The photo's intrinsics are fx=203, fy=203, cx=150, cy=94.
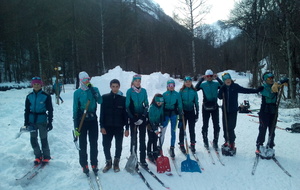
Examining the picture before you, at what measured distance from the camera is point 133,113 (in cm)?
457

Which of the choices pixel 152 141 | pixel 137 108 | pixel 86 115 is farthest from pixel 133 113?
pixel 86 115

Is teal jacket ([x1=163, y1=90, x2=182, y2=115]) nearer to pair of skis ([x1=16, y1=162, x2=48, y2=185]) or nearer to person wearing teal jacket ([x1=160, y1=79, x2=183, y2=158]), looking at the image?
person wearing teal jacket ([x1=160, y1=79, x2=183, y2=158])

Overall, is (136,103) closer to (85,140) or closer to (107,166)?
(85,140)

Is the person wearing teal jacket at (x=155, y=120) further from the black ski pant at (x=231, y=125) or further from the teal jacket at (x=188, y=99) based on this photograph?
the black ski pant at (x=231, y=125)

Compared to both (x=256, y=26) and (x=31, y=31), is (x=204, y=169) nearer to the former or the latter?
(x=256, y=26)

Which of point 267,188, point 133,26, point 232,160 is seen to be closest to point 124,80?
point 133,26

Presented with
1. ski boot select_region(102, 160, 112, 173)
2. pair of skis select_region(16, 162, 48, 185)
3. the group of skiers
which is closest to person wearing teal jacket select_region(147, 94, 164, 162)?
the group of skiers

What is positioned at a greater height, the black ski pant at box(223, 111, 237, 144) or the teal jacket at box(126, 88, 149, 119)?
the teal jacket at box(126, 88, 149, 119)

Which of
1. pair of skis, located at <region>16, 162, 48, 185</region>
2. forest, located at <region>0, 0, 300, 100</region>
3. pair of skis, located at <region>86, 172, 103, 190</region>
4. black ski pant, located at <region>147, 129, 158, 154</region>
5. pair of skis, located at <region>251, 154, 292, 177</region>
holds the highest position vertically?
forest, located at <region>0, 0, 300, 100</region>

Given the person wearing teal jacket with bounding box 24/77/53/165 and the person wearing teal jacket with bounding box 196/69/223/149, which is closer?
the person wearing teal jacket with bounding box 24/77/53/165

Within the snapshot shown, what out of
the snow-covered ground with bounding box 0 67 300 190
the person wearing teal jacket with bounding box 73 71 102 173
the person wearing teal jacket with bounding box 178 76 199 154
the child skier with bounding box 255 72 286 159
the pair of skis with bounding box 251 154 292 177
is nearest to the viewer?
the snow-covered ground with bounding box 0 67 300 190

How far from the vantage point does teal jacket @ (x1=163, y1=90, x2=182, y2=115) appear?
199 inches

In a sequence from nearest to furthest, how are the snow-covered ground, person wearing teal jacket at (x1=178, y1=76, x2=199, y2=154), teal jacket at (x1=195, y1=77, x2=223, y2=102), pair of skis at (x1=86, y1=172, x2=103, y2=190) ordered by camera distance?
pair of skis at (x1=86, y1=172, x2=103, y2=190)
the snow-covered ground
person wearing teal jacket at (x1=178, y1=76, x2=199, y2=154)
teal jacket at (x1=195, y1=77, x2=223, y2=102)

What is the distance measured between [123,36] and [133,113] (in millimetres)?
23977
